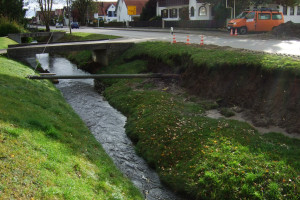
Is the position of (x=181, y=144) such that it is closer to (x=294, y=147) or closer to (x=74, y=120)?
(x=294, y=147)

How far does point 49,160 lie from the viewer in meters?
8.22

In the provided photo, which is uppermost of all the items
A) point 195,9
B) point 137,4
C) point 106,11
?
point 106,11

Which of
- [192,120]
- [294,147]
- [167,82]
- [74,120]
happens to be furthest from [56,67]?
[294,147]

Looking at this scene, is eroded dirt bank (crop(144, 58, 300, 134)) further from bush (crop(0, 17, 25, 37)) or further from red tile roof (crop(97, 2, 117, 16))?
red tile roof (crop(97, 2, 117, 16))

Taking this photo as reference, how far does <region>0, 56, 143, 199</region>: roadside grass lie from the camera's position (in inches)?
265

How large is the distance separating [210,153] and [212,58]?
28.1ft

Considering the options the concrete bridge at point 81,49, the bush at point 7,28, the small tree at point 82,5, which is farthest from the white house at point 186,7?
the small tree at point 82,5

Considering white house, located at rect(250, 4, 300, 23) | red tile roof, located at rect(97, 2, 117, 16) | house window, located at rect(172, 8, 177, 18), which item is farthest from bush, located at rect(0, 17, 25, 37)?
red tile roof, located at rect(97, 2, 117, 16)

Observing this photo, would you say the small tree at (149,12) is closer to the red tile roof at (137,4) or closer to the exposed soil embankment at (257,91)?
the red tile roof at (137,4)

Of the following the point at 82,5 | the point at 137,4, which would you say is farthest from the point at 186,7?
the point at 82,5

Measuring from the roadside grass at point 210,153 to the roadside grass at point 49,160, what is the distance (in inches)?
73.6

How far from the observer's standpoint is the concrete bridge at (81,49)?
1006 inches

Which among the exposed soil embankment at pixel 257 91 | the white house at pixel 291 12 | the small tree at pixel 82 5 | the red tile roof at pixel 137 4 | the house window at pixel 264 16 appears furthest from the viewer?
the small tree at pixel 82 5

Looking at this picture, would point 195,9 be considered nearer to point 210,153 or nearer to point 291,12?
point 291,12
